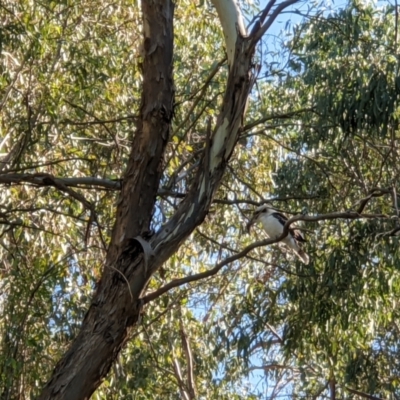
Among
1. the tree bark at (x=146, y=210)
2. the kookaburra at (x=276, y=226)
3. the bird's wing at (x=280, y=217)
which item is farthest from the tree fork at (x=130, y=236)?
the bird's wing at (x=280, y=217)

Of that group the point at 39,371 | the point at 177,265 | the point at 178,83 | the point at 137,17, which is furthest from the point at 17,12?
the point at 39,371

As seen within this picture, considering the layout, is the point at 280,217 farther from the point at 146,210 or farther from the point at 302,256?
the point at 146,210

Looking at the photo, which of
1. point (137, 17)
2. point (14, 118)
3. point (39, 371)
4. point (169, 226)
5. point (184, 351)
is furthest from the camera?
point (184, 351)

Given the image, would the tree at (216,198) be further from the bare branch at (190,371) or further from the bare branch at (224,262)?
the bare branch at (224,262)

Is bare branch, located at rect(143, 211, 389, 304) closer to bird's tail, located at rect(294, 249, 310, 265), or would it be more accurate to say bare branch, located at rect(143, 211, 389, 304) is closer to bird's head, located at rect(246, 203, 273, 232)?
bird's head, located at rect(246, 203, 273, 232)

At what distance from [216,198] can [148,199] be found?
61.9 inches

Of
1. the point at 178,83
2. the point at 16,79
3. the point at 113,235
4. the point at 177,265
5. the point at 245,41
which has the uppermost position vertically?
the point at 178,83

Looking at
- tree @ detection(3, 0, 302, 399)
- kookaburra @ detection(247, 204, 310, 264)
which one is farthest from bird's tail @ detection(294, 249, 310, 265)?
tree @ detection(3, 0, 302, 399)

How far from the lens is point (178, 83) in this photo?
582 cm

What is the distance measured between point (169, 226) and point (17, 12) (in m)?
→ 3.29

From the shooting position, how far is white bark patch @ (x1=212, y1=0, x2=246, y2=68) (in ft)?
8.05

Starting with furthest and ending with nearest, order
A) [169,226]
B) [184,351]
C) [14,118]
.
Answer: [184,351]
[14,118]
[169,226]

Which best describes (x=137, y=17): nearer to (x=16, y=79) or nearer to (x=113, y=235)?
(x=16, y=79)

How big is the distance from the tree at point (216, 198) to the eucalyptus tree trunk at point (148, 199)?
932 millimetres
